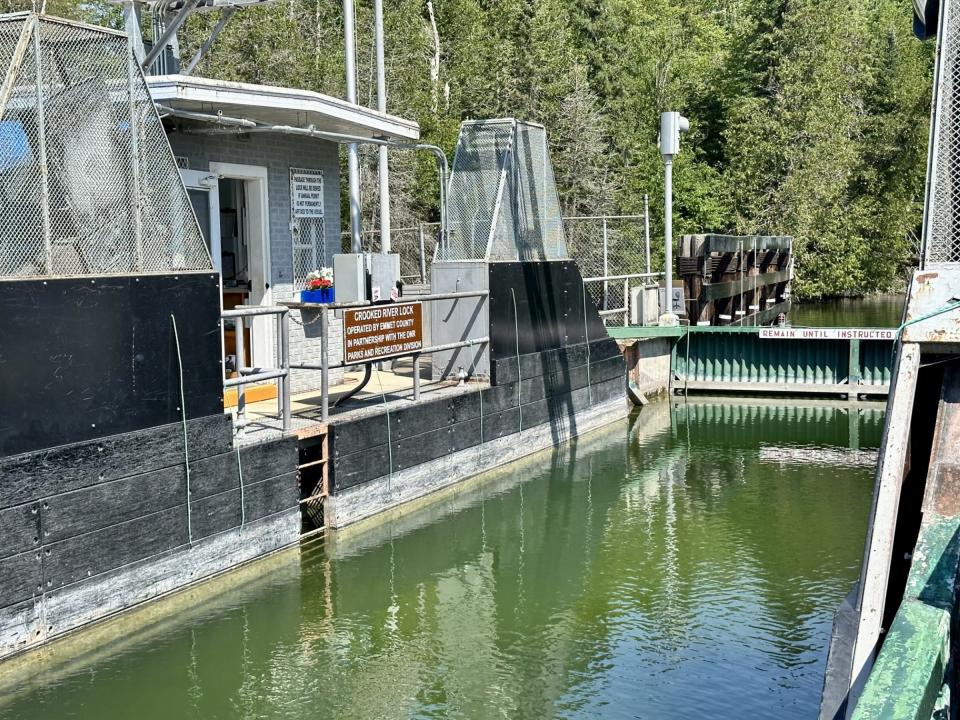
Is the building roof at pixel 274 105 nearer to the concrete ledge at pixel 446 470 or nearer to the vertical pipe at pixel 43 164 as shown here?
the vertical pipe at pixel 43 164

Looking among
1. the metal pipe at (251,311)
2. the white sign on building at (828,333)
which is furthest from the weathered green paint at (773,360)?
the metal pipe at (251,311)

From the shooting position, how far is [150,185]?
32.2 feet

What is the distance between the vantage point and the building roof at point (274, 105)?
1157cm

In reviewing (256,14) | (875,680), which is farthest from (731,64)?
(875,680)

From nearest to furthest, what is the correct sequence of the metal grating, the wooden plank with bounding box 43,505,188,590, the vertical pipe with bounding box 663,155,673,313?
1. the metal grating
2. the wooden plank with bounding box 43,505,188,590
3. the vertical pipe with bounding box 663,155,673,313

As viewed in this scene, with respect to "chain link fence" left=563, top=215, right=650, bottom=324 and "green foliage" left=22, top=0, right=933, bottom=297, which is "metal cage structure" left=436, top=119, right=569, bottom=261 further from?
"green foliage" left=22, top=0, right=933, bottom=297

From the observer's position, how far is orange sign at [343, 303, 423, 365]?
40.3 ft

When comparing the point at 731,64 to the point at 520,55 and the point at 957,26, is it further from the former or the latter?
the point at 957,26

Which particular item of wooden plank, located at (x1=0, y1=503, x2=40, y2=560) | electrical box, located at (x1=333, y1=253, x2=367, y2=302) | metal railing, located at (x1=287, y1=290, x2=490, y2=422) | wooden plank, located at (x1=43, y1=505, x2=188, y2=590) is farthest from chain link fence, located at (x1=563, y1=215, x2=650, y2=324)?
wooden plank, located at (x1=0, y1=503, x2=40, y2=560)

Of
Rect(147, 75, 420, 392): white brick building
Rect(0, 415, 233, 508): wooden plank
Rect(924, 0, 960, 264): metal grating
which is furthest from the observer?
Rect(147, 75, 420, 392): white brick building

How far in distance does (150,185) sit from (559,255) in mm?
8530

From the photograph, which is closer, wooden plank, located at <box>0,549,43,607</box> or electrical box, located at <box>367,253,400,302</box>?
wooden plank, located at <box>0,549,43,607</box>

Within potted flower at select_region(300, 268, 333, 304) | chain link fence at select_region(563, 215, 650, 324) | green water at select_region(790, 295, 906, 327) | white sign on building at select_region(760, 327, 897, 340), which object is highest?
chain link fence at select_region(563, 215, 650, 324)

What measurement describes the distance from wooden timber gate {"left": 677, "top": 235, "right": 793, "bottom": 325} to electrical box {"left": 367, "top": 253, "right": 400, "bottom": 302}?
8613 mm
